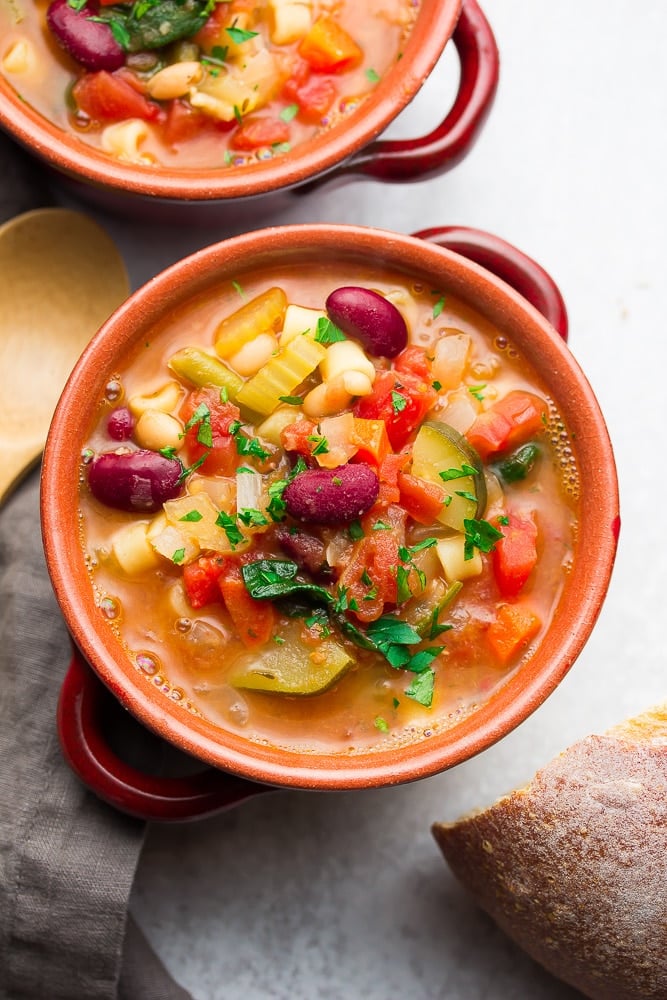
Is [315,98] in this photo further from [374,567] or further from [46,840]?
[46,840]

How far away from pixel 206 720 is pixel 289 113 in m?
1.51

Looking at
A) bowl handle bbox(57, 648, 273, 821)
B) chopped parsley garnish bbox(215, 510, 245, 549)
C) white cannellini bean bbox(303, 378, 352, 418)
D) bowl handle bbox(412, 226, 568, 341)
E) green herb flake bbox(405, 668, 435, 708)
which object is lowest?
bowl handle bbox(57, 648, 273, 821)

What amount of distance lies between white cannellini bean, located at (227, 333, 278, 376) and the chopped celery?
0.04 meters

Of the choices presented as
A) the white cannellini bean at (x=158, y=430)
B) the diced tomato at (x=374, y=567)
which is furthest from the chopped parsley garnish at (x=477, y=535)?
the white cannellini bean at (x=158, y=430)

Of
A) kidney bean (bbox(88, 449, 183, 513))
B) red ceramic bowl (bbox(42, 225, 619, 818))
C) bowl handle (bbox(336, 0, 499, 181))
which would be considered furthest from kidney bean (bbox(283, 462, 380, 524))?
bowl handle (bbox(336, 0, 499, 181))

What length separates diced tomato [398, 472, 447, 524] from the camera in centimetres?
240

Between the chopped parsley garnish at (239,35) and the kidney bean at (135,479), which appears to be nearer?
the kidney bean at (135,479)

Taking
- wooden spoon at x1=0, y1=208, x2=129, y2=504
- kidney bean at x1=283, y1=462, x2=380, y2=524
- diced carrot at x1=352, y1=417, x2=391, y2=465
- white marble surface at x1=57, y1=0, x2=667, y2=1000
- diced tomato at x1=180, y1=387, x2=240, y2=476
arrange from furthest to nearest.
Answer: white marble surface at x1=57, y1=0, x2=667, y2=1000
wooden spoon at x1=0, y1=208, x2=129, y2=504
diced tomato at x1=180, y1=387, x2=240, y2=476
diced carrot at x1=352, y1=417, x2=391, y2=465
kidney bean at x1=283, y1=462, x2=380, y2=524

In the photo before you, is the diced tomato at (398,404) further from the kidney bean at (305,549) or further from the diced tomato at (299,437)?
the kidney bean at (305,549)

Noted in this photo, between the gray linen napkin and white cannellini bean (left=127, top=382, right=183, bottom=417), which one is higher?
white cannellini bean (left=127, top=382, right=183, bottom=417)

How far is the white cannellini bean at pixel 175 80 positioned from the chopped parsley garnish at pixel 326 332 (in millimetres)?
730

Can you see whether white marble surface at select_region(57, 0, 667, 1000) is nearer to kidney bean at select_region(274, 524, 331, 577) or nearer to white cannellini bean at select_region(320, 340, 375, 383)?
white cannellini bean at select_region(320, 340, 375, 383)

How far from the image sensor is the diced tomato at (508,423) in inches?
98.3

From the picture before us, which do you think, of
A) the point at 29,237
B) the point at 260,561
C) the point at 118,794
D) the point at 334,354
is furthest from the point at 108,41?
the point at 118,794
